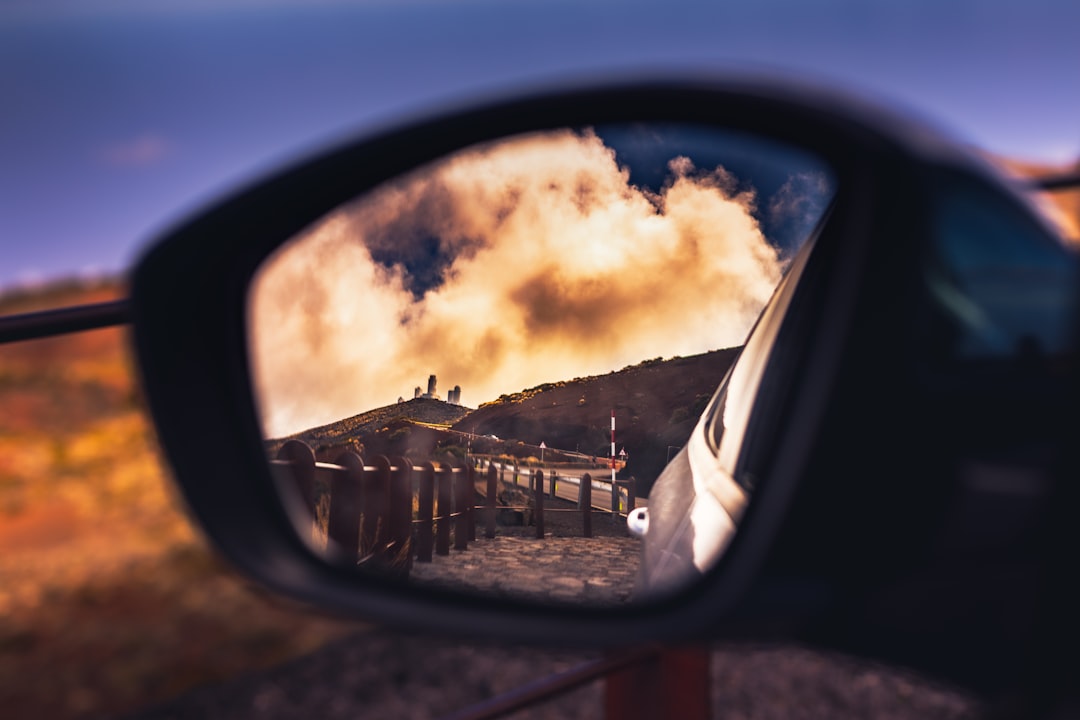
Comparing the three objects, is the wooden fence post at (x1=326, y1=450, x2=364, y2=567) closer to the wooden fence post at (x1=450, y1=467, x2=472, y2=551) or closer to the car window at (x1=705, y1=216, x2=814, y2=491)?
the wooden fence post at (x1=450, y1=467, x2=472, y2=551)

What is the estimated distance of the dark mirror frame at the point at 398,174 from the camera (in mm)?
696

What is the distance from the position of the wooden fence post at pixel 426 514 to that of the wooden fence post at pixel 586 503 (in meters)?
0.21

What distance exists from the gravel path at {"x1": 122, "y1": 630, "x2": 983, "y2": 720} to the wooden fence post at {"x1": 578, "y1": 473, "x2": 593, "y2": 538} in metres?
3.87

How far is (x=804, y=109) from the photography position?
2.37ft

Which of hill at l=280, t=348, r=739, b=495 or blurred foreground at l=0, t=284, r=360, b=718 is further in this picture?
blurred foreground at l=0, t=284, r=360, b=718

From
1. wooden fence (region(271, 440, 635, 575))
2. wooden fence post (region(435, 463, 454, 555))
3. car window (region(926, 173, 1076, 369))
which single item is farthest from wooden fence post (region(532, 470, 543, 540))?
car window (region(926, 173, 1076, 369))

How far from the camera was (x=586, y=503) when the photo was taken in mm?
1225

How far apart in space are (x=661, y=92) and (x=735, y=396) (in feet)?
2.34

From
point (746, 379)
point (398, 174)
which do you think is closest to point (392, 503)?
point (398, 174)

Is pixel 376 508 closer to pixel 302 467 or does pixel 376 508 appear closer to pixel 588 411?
pixel 302 467

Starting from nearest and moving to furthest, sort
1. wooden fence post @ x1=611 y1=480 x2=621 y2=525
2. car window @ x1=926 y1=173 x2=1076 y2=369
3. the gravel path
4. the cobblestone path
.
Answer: car window @ x1=926 y1=173 x2=1076 y2=369 → the cobblestone path → wooden fence post @ x1=611 y1=480 x2=621 y2=525 → the gravel path

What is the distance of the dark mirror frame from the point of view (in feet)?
2.28

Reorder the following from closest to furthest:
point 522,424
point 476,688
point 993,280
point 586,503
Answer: point 993,280 → point 522,424 → point 586,503 → point 476,688

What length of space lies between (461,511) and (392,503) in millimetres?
102
